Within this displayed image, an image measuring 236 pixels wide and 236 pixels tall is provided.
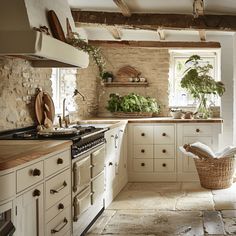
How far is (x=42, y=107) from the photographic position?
4.59m

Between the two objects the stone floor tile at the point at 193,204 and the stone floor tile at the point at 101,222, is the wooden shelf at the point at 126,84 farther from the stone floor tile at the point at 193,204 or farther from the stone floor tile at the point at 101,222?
the stone floor tile at the point at 101,222

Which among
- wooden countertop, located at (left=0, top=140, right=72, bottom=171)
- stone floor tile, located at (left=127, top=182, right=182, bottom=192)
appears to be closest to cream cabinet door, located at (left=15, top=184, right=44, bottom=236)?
wooden countertop, located at (left=0, top=140, right=72, bottom=171)

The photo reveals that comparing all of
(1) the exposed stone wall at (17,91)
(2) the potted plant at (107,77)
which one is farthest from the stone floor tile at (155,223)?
(2) the potted plant at (107,77)

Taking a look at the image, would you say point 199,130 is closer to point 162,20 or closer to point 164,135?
point 164,135

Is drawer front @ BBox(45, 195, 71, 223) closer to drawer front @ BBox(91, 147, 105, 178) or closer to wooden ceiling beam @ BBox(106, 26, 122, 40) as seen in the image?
drawer front @ BBox(91, 147, 105, 178)

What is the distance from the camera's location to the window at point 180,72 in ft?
24.4

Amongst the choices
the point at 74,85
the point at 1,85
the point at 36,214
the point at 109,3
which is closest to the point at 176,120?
the point at 74,85

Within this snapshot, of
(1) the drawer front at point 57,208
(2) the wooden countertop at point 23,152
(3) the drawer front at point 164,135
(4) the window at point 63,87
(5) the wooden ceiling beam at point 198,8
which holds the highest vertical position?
(5) the wooden ceiling beam at point 198,8

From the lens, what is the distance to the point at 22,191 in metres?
2.40

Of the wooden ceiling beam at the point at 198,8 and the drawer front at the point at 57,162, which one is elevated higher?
the wooden ceiling beam at the point at 198,8

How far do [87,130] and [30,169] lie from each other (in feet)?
5.86

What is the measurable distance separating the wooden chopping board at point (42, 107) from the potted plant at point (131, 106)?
236cm

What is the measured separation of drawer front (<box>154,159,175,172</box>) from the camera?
640cm

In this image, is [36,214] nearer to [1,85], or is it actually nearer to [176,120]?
[1,85]
